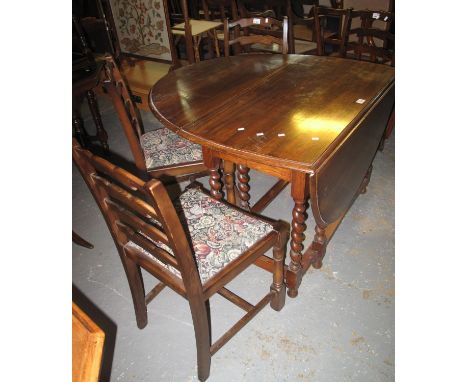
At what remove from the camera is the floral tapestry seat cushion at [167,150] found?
1.81 metres

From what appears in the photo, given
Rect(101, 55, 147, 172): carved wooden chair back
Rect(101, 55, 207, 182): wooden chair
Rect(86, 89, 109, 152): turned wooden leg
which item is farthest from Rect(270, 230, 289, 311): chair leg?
Rect(86, 89, 109, 152): turned wooden leg

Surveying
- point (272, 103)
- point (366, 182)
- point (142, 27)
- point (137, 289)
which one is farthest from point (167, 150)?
point (142, 27)

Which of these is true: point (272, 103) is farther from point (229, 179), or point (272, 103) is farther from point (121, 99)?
point (121, 99)

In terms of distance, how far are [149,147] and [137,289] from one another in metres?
0.79

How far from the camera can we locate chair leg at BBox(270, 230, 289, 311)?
4.42ft

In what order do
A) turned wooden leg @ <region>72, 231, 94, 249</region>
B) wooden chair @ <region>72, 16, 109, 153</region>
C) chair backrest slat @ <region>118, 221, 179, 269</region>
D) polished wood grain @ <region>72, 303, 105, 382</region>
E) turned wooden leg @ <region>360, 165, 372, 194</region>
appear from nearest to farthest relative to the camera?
1. polished wood grain @ <region>72, 303, 105, 382</region>
2. chair backrest slat @ <region>118, 221, 179, 269</region>
3. turned wooden leg @ <region>72, 231, 94, 249</region>
4. turned wooden leg @ <region>360, 165, 372, 194</region>
5. wooden chair @ <region>72, 16, 109, 153</region>

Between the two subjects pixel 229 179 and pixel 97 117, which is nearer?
pixel 229 179

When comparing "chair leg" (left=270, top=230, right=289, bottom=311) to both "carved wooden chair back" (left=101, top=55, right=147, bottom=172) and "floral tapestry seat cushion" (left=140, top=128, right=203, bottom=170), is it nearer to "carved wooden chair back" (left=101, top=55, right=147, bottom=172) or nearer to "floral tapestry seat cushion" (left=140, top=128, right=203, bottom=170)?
"floral tapestry seat cushion" (left=140, top=128, right=203, bottom=170)

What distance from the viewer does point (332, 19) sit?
5020 millimetres

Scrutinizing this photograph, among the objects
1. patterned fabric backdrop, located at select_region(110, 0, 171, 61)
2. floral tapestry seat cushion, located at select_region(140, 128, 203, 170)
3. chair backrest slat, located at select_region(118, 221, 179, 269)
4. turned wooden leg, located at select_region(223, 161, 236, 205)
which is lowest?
turned wooden leg, located at select_region(223, 161, 236, 205)

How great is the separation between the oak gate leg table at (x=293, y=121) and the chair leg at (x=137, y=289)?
0.53 metres

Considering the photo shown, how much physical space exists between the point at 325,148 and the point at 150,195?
65 centimetres

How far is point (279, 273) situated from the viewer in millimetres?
1469

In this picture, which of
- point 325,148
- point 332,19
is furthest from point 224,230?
point 332,19
